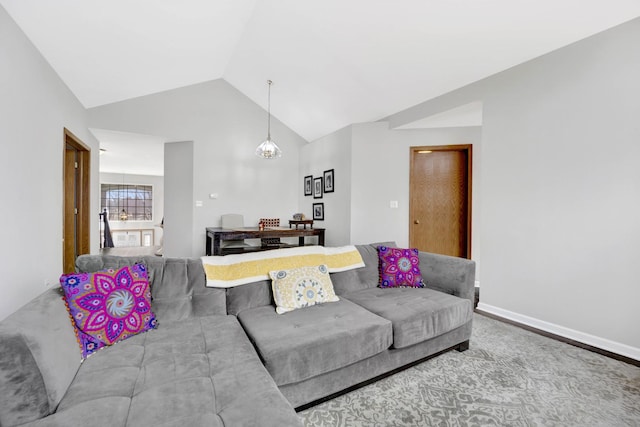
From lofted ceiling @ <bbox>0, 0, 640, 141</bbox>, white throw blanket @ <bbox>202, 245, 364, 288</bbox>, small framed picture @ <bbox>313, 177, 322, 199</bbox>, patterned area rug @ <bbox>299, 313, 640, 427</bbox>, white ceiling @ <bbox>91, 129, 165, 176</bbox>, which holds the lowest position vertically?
patterned area rug @ <bbox>299, 313, 640, 427</bbox>

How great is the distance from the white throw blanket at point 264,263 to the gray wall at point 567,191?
1.70 m

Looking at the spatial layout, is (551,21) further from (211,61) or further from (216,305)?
(211,61)

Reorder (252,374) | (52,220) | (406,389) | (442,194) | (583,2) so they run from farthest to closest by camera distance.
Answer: (442,194) < (52,220) < (583,2) < (406,389) < (252,374)

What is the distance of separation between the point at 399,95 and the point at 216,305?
331 centimetres

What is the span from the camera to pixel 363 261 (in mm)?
Result: 2553

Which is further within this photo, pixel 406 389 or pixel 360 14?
pixel 360 14

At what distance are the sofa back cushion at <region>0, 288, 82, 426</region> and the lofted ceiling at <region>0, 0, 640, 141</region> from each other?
2.20 metres

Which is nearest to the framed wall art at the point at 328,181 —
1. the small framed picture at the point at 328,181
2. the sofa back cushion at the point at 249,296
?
the small framed picture at the point at 328,181

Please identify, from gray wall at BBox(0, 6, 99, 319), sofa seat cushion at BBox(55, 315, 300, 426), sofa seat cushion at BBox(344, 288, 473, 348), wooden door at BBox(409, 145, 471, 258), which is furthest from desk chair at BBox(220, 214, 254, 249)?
sofa seat cushion at BBox(55, 315, 300, 426)

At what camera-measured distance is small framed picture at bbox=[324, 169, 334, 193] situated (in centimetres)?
502

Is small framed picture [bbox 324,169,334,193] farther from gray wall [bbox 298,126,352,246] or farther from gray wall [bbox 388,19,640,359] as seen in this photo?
gray wall [bbox 388,19,640,359]

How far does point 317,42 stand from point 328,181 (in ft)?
7.38

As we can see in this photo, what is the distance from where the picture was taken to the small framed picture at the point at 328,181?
502 centimetres

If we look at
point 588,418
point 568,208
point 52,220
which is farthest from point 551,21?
point 52,220
